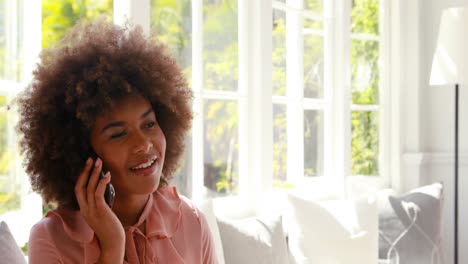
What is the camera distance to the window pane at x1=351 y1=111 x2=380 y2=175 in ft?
15.0

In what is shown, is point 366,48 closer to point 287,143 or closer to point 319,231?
point 287,143

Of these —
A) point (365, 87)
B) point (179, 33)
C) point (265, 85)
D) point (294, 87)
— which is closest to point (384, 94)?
point (365, 87)

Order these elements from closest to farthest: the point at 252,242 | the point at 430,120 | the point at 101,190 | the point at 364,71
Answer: the point at 101,190
the point at 252,242
the point at 364,71
the point at 430,120

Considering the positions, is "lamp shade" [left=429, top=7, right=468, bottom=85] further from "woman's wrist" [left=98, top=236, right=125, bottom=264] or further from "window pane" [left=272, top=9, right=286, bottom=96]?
"woman's wrist" [left=98, top=236, right=125, bottom=264]

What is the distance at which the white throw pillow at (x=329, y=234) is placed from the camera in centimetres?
334

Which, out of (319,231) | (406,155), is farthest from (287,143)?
(406,155)

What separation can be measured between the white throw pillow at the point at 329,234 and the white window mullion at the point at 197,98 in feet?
1.59

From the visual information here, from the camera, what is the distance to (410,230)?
154 inches

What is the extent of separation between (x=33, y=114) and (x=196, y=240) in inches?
17.8

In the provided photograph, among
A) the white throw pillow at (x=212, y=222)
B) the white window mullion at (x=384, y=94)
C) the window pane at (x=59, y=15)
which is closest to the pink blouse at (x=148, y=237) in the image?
the white throw pillow at (x=212, y=222)

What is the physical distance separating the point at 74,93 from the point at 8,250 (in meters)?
0.51

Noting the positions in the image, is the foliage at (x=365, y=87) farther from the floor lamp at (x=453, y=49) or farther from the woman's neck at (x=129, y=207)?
the woman's neck at (x=129, y=207)

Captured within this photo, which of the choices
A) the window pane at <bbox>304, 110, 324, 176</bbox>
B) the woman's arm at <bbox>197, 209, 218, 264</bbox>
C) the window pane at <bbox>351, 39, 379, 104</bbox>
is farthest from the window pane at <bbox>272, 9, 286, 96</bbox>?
the woman's arm at <bbox>197, 209, 218, 264</bbox>

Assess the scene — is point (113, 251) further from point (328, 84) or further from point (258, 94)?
point (328, 84)
